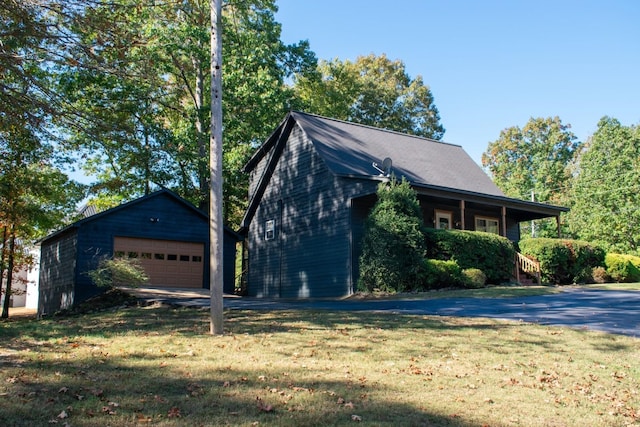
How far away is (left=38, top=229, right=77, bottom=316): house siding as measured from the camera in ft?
71.7

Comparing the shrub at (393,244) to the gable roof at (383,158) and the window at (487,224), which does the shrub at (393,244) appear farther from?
the window at (487,224)

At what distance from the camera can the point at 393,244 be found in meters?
18.5

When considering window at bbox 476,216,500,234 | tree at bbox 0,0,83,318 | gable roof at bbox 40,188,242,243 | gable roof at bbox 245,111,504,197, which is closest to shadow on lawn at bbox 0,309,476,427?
tree at bbox 0,0,83,318

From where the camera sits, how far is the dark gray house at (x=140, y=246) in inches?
849

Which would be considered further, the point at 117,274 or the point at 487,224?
the point at 487,224

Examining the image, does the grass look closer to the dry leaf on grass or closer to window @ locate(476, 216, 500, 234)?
the dry leaf on grass

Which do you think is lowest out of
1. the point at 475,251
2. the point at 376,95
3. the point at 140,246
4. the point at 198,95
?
the point at 475,251

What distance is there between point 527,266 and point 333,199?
7733mm

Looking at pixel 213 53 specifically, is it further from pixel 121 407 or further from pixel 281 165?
pixel 281 165

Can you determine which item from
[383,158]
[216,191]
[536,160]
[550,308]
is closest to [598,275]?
[383,158]

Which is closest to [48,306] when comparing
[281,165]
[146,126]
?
[146,126]

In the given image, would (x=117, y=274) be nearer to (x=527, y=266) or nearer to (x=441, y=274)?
(x=441, y=274)

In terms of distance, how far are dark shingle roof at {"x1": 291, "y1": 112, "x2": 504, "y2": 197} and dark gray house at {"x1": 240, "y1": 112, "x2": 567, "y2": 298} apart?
2.0 inches

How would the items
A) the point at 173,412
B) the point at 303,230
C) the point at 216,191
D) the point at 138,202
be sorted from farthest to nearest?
the point at 303,230 → the point at 138,202 → the point at 216,191 → the point at 173,412
